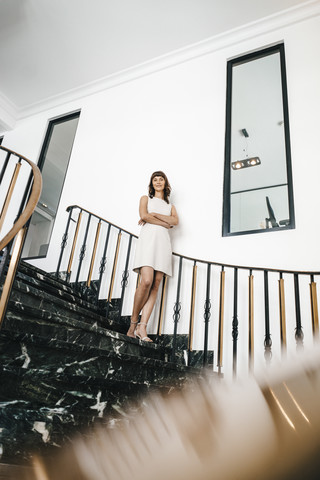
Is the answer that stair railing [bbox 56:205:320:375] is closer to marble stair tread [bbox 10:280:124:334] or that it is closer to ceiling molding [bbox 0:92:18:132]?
marble stair tread [bbox 10:280:124:334]

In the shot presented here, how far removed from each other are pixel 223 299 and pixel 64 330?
1.51 m

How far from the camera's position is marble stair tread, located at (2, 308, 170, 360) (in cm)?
184

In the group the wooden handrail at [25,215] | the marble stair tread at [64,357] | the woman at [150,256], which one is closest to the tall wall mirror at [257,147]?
the woman at [150,256]

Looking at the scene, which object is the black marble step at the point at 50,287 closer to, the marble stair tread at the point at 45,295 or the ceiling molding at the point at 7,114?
the marble stair tread at the point at 45,295

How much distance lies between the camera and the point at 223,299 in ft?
10.1

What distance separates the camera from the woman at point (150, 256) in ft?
10.3

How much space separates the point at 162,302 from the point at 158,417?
326cm

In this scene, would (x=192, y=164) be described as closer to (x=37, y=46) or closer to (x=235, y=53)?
(x=235, y=53)

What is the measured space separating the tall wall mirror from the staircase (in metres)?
1.81

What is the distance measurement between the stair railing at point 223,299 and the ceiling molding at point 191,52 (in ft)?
9.09

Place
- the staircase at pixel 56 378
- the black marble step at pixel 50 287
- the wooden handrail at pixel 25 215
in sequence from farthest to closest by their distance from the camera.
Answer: the black marble step at pixel 50 287, the wooden handrail at pixel 25 215, the staircase at pixel 56 378

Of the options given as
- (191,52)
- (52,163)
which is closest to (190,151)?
(191,52)

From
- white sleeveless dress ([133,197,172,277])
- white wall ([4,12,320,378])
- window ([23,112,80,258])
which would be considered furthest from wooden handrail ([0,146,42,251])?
window ([23,112,80,258])

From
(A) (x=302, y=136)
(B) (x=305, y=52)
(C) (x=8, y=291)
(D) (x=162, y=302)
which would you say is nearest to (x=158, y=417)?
(C) (x=8, y=291)
